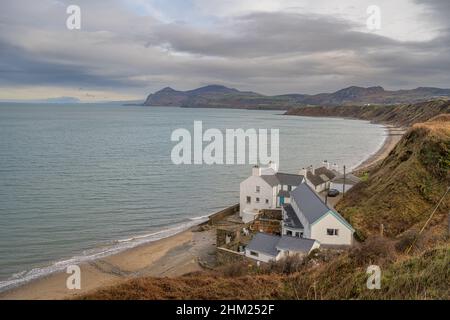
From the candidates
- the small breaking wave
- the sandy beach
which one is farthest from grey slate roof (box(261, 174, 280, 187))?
the small breaking wave

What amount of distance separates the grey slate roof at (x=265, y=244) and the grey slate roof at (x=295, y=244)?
56 cm

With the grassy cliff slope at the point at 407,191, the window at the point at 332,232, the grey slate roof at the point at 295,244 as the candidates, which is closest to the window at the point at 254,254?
the grey slate roof at the point at 295,244

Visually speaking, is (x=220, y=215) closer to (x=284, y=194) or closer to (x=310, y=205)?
(x=284, y=194)

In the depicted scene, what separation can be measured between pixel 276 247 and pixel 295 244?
1276 mm

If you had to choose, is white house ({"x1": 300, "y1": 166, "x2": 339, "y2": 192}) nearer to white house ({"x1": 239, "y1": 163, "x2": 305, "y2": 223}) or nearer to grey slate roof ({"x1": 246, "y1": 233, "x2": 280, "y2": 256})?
white house ({"x1": 239, "y1": 163, "x2": 305, "y2": 223})

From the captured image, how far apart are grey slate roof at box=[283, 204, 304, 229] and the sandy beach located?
7.13 m

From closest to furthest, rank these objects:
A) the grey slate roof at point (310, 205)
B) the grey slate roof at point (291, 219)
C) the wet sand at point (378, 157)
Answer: the grey slate roof at point (310, 205) → the grey slate roof at point (291, 219) → the wet sand at point (378, 157)

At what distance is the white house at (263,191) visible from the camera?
3775 cm

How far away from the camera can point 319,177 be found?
47375 millimetres

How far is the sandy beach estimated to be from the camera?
2505cm

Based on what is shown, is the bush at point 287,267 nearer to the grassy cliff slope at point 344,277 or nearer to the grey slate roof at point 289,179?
the grassy cliff slope at point 344,277
